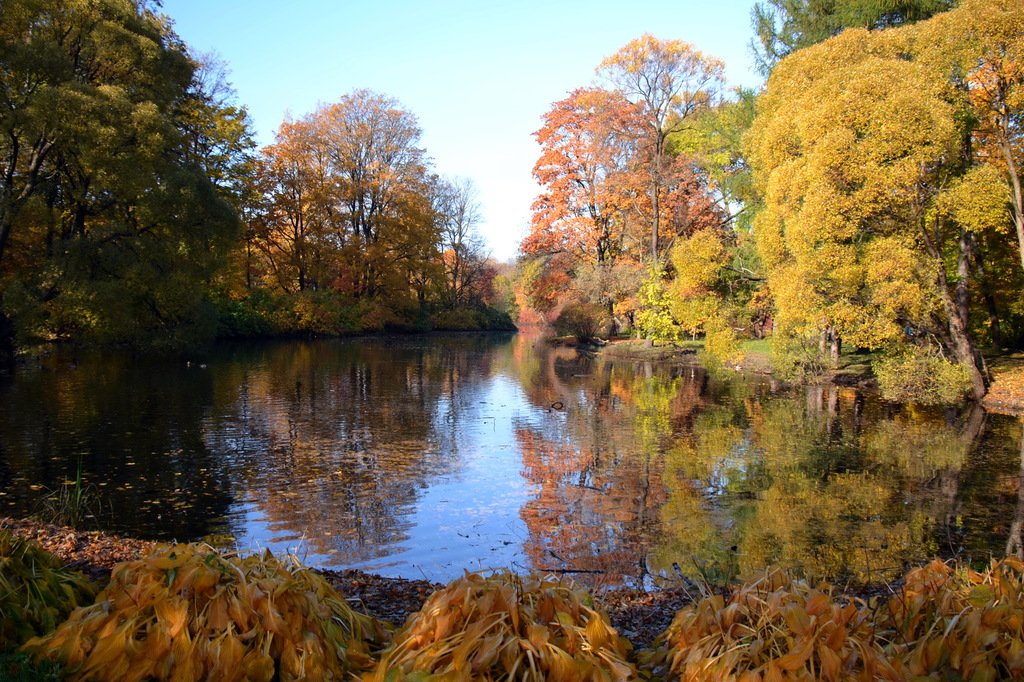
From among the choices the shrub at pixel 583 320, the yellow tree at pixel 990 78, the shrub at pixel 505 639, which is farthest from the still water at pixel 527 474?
the shrub at pixel 583 320

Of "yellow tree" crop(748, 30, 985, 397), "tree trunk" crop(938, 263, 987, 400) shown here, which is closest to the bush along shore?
"yellow tree" crop(748, 30, 985, 397)

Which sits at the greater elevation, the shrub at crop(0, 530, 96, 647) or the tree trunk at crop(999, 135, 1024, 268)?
the tree trunk at crop(999, 135, 1024, 268)

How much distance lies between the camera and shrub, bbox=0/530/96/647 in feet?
9.93

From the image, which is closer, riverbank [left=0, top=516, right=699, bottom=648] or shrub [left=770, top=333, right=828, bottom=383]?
riverbank [left=0, top=516, right=699, bottom=648]

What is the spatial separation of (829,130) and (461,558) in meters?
15.3

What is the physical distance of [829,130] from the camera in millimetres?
17453

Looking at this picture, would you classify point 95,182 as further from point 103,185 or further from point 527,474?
point 527,474

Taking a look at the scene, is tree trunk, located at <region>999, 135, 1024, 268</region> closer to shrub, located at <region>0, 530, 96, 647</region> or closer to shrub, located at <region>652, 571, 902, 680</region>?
shrub, located at <region>652, 571, 902, 680</region>

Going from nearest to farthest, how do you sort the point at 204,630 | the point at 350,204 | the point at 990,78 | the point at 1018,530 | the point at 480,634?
1. the point at 480,634
2. the point at 204,630
3. the point at 1018,530
4. the point at 990,78
5. the point at 350,204

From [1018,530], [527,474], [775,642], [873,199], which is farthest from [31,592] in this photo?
[873,199]

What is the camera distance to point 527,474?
11.0 m

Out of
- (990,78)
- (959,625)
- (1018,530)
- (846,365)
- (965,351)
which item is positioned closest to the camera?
(959,625)

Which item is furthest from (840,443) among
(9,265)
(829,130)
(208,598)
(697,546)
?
(9,265)

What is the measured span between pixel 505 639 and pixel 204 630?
1.13m
